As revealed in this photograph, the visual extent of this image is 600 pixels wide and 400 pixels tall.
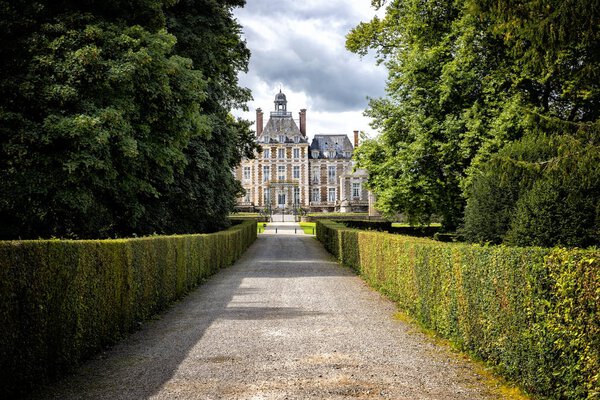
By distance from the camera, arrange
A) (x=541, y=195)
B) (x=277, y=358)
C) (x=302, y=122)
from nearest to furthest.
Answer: (x=277, y=358) → (x=541, y=195) → (x=302, y=122)

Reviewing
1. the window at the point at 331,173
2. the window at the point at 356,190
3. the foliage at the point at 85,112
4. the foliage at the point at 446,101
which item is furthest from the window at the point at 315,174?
the foliage at the point at 85,112

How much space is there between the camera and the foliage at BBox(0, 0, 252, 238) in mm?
12359

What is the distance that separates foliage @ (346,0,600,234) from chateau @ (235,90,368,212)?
190 ft

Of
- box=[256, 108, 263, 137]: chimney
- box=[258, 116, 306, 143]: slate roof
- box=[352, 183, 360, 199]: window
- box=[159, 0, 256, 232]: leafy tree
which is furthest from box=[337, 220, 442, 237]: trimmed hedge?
box=[256, 108, 263, 137]: chimney

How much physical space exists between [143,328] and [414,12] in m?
16.8

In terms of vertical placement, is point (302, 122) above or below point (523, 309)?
above

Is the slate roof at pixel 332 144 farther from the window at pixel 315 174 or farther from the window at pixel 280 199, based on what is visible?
the window at pixel 280 199

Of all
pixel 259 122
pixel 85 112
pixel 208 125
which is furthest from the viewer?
pixel 259 122

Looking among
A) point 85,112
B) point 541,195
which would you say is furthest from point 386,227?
point 85,112

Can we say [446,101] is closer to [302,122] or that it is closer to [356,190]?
[356,190]

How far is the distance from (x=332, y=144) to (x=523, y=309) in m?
84.0

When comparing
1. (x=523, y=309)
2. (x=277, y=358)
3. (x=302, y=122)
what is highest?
(x=302, y=122)

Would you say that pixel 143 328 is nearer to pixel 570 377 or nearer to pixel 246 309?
pixel 246 309

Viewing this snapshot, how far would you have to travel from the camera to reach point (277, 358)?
700 centimetres
